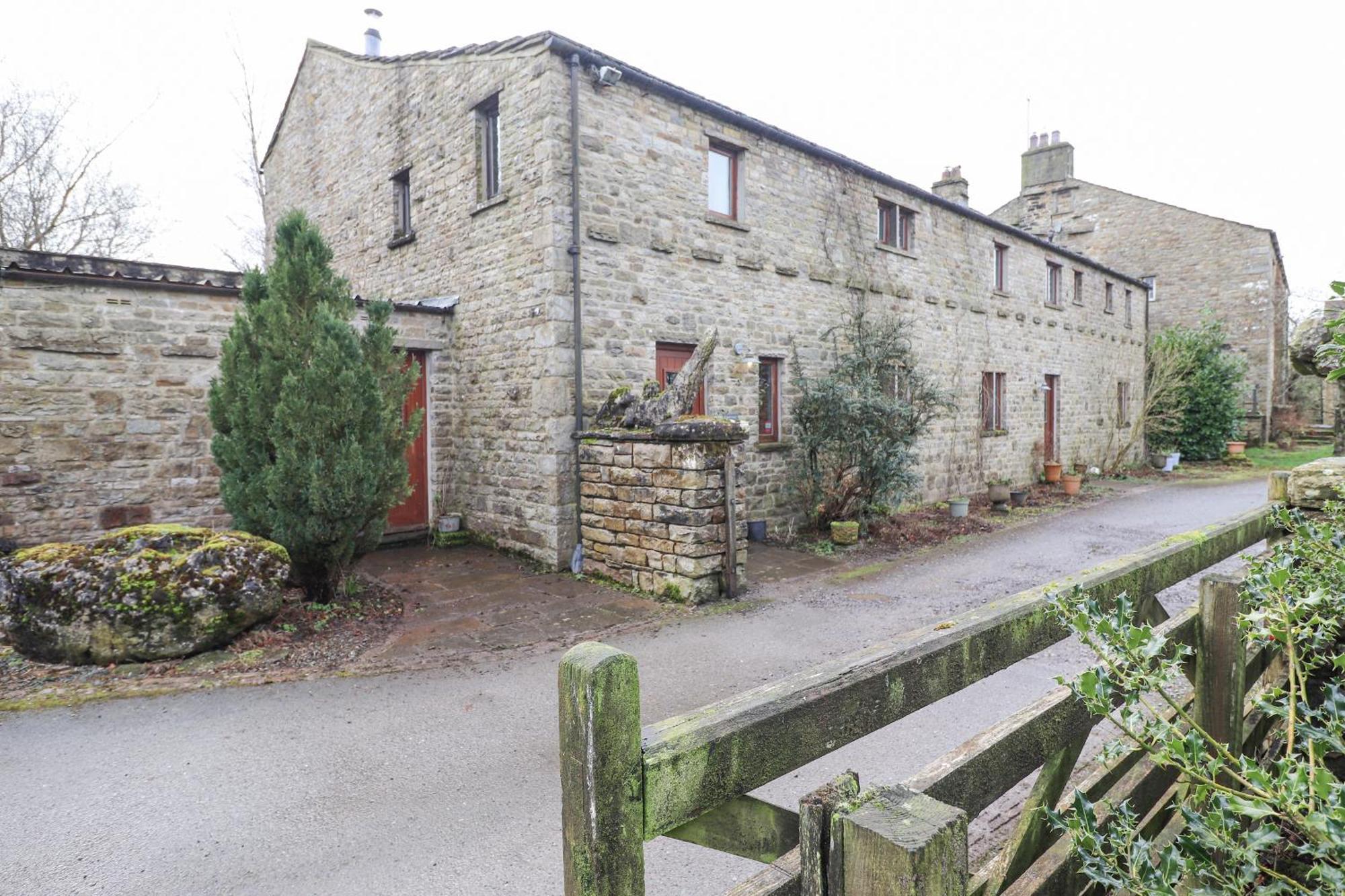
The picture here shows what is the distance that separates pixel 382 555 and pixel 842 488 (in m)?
6.25

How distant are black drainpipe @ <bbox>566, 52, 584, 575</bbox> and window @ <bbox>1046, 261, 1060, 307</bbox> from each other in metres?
13.5

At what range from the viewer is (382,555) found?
9.18 metres

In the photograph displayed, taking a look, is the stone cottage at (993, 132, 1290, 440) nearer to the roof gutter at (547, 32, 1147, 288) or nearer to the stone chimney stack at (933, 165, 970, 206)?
the stone chimney stack at (933, 165, 970, 206)

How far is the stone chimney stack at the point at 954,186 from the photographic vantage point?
16.8 m

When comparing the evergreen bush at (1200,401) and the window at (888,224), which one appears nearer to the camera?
the window at (888,224)

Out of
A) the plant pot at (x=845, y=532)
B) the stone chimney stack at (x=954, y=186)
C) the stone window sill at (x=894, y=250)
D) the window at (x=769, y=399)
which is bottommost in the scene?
the plant pot at (x=845, y=532)

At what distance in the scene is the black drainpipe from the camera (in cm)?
822

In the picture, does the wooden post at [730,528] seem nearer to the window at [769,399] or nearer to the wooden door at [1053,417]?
the window at [769,399]

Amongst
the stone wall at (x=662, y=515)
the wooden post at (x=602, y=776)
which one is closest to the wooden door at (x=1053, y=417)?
the stone wall at (x=662, y=515)

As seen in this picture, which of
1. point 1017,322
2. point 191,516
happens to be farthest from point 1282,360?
point 191,516

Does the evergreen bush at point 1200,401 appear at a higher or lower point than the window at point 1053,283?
lower

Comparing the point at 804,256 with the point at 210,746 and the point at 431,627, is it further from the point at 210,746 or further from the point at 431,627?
the point at 210,746

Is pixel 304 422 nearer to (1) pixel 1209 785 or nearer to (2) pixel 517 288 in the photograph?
(2) pixel 517 288

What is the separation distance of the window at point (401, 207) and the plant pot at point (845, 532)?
793 cm
